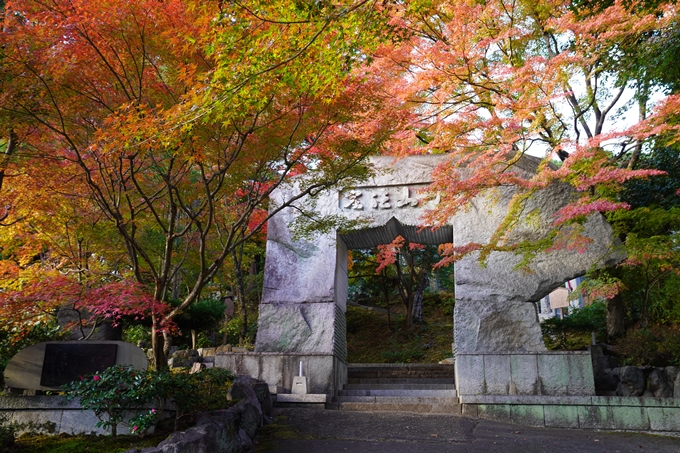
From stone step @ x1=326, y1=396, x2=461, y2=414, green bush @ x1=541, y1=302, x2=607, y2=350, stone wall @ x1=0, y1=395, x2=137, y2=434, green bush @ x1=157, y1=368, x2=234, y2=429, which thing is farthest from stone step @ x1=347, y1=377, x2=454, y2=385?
stone wall @ x1=0, y1=395, x2=137, y2=434

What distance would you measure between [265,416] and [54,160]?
16.2ft

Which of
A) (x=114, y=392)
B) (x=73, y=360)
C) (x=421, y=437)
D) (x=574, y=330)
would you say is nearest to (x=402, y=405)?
(x=421, y=437)

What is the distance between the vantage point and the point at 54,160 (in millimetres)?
7152

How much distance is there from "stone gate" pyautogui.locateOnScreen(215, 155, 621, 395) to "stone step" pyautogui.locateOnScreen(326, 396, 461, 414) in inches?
16.0

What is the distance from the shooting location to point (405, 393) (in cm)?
889

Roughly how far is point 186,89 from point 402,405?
5.98 meters

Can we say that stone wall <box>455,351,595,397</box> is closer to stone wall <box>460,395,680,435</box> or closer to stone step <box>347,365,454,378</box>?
stone wall <box>460,395,680,435</box>

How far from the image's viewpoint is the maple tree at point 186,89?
4.51 meters

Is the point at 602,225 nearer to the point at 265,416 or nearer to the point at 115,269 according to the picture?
A: the point at 265,416

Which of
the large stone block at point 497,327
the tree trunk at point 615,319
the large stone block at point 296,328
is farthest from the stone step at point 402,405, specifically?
the tree trunk at point 615,319

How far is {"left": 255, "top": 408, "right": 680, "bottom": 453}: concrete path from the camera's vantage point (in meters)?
5.92

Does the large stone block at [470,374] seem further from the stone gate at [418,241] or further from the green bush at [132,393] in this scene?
the green bush at [132,393]

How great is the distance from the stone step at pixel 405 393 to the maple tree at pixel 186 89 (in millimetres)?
3862

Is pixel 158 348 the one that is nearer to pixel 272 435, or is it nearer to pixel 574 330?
pixel 272 435
